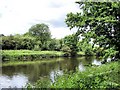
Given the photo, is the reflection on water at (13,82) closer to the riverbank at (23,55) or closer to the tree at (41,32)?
the riverbank at (23,55)

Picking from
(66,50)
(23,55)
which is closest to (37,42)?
(66,50)

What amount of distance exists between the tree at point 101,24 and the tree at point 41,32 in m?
62.8

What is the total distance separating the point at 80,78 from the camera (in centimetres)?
995

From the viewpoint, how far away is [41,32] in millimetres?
79375

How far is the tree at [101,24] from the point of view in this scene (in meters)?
13.5

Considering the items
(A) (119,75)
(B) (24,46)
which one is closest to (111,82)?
(A) (119,75)

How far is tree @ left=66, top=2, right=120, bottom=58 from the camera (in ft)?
44.3

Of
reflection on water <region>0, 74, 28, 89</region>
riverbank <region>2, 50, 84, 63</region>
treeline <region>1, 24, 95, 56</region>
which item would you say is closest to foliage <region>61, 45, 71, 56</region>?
treeline <region>1, 24, 95, 56</region>

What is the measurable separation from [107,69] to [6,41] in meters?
→ 44.2

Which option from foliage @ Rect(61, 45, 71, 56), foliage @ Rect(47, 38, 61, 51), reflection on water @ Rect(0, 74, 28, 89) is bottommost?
reflection on water @ Rect(0, 74, 28, 89)

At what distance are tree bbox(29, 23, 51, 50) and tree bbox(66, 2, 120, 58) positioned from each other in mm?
62783

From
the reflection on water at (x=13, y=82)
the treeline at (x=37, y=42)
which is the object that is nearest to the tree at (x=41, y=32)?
the treeline at (x=37, y=42)

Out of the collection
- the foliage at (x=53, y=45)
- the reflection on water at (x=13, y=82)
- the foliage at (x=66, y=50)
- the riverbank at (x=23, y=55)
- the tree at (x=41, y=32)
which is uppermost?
the tree at (x=41, y=32)

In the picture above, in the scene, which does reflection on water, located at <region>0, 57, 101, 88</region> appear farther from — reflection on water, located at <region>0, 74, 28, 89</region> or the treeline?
the treeline
